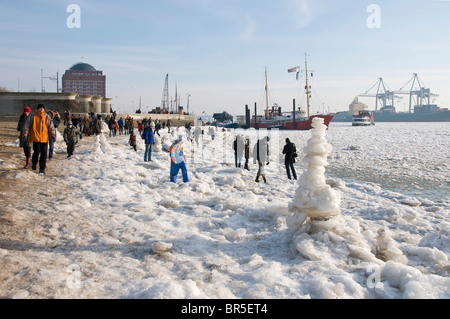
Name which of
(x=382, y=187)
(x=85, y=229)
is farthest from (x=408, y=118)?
(x=85, y=229)

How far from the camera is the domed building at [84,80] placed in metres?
136

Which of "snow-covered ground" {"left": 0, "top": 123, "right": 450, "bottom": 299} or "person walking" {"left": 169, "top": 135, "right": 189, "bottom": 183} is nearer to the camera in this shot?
"snow-covered ground" {"left": 0, "top": 123, "right": 450, "bottom": 299}

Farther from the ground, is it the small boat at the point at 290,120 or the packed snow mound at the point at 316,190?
the small boat at the point at 290,120

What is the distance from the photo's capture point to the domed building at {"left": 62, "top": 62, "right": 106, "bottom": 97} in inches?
5344

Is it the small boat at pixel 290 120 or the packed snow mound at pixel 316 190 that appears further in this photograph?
the small boat at pixel 290 120

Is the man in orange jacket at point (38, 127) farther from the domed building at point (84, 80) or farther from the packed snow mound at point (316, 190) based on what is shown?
the domed building at point (84, 80)

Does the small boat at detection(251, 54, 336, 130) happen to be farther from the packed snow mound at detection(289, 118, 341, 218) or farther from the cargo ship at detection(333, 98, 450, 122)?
the cargo ship at detection(333, 98, 450, 122)

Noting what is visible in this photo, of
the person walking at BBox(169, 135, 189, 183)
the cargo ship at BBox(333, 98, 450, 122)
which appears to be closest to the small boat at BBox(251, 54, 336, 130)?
the person walking at BBox(169, 135, 189, 183)

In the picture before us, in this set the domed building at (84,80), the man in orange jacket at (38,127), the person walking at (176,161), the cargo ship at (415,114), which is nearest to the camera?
the man in orange jacket at (38,127)

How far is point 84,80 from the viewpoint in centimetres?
13912

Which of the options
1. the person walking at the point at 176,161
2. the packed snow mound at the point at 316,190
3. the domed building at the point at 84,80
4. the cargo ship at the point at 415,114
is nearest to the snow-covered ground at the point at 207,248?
the packed snow mound at the point at 316,190

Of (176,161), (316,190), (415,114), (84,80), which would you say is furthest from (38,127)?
(415,114)

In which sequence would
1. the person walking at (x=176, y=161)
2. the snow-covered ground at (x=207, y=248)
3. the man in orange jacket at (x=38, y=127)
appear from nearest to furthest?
the snow-covered ground at (x=207, y=248)
the man in orange jacket at (x=38, y=127)
the person walking at (x=176, y=161)
